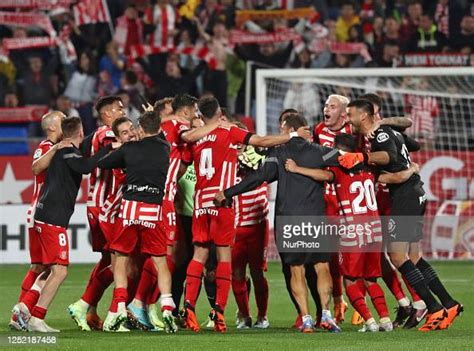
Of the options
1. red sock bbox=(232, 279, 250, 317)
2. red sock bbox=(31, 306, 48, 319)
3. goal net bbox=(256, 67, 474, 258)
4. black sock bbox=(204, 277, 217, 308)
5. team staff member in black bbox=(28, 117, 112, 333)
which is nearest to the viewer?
red sock bbox=(31, 306, 48, 319)

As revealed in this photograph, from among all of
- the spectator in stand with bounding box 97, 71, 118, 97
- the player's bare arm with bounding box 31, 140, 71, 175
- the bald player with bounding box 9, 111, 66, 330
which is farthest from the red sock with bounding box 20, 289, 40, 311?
the spectator in stand with bounding box 97, 71, 118, 97

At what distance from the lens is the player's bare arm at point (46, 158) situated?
34.4 ft

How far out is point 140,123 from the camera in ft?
34.7

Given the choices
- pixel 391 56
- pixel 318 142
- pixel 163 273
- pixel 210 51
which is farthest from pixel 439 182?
pixel 163 273

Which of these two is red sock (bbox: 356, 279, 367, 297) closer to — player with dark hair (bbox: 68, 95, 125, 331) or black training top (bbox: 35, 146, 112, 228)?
player with dark hair (bbox: 68, 95, 125, 331)

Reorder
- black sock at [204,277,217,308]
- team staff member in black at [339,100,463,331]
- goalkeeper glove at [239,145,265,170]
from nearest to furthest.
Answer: team staff member in black at [339,100,463,331]
goalkeeper glove at [239,145,265,170]
black sock at [204,277,217,308]

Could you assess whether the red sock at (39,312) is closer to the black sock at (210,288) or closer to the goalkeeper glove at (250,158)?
the black sock at (210,288)

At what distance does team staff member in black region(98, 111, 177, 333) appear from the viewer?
10453 millimetres

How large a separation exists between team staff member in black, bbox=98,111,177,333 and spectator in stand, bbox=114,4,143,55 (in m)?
12.5

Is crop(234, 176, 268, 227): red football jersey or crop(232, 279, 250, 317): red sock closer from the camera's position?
crop(232, 279, 250, 317): red sock

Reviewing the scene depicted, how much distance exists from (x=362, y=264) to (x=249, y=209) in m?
1.42

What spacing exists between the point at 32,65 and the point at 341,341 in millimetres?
13757

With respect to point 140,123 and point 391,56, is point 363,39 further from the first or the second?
point 140,123

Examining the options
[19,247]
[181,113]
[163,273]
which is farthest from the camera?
[19,247]
